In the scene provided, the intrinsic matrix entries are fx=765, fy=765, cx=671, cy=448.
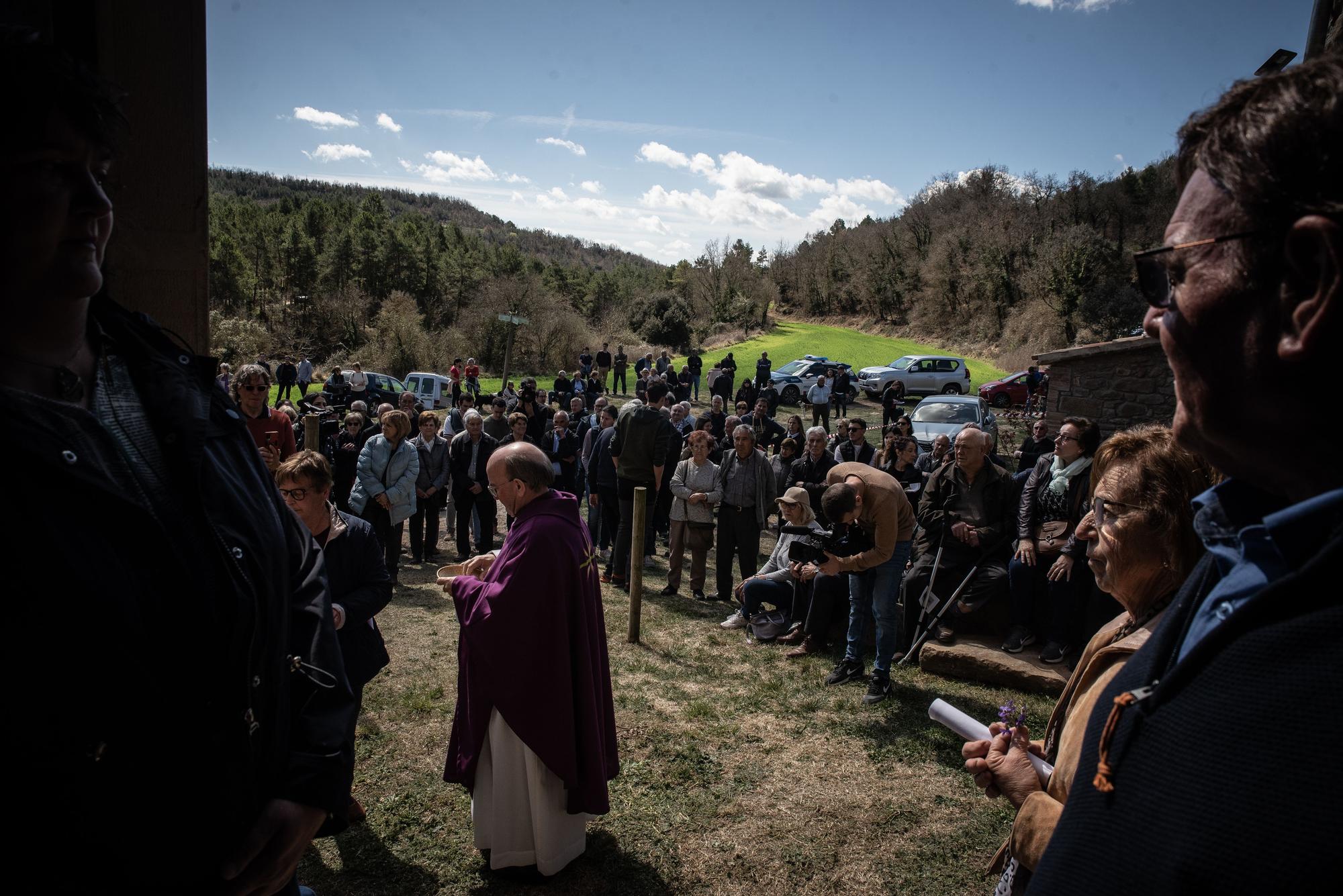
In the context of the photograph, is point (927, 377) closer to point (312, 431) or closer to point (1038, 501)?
point (1038, 501)

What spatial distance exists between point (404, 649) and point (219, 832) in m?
6.24

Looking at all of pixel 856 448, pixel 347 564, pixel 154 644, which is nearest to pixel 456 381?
pixel 856 448

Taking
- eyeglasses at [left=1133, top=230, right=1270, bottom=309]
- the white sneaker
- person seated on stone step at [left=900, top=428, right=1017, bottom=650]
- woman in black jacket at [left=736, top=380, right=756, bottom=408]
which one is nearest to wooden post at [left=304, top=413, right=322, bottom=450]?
the white sneaker

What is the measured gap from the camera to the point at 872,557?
19.2ft

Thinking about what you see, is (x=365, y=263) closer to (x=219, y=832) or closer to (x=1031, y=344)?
(x=1031, y=344)

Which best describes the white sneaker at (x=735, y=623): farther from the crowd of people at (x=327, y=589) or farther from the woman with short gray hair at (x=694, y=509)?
the crowd of people at (x=327, y=589)

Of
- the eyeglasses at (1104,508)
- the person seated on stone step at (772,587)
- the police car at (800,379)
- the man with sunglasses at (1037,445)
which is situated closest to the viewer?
the eyeglasses at (1104,508)

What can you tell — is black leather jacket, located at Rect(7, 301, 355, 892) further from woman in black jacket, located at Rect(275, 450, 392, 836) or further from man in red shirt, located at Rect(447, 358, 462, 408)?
man in red shirt, located at Rect(447, 358, 462, 408)

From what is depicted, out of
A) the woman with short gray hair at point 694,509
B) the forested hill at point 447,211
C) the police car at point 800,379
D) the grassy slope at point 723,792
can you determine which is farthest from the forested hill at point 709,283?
the forested hill at point 447,211

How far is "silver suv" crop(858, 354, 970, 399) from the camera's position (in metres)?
30.4

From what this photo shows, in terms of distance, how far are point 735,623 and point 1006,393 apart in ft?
77.3

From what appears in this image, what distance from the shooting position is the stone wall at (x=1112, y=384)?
12672 millimetres

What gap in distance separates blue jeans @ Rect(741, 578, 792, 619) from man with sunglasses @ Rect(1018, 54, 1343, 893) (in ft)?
22.7

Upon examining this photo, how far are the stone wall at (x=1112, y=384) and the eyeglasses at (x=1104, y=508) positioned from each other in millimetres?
11718
